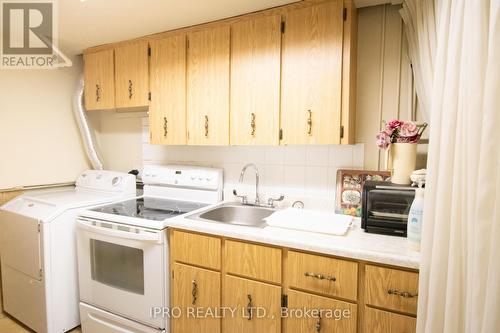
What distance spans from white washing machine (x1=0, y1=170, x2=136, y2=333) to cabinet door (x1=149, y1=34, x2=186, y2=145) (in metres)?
0.72

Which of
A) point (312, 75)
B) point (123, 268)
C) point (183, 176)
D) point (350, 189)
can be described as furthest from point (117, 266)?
point (312, 75)

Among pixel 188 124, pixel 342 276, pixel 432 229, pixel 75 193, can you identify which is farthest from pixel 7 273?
pixel 432 229

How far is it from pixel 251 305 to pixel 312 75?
4.37 feet

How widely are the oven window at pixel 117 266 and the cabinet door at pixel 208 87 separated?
0.86 m

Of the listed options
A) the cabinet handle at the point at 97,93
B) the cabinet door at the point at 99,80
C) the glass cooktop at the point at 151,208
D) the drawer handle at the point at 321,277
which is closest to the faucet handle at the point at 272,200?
the glass cooktop at the point at 151,208

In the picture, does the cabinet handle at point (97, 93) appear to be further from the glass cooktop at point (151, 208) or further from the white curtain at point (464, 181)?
the white curtain at point (464, 181)

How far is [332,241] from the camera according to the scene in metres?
1.33

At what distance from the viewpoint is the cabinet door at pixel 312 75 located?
1.58m

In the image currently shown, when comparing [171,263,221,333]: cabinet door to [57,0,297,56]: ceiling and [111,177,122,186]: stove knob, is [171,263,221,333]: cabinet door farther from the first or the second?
[57,0,297,56]: ceiling

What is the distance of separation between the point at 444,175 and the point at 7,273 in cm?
295

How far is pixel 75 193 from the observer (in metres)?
2.45

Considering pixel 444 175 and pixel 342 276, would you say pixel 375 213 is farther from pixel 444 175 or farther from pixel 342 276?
pixel 444 175

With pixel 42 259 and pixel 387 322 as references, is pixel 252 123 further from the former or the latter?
pixel 42 259

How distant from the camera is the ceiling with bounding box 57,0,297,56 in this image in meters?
1.68
